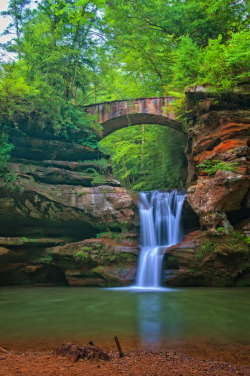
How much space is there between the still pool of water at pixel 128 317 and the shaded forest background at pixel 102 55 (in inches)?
264

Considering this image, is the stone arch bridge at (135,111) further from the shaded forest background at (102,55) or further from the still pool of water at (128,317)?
the still pool of water at (128,317)

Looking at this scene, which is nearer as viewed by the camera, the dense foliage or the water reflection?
the water reflection

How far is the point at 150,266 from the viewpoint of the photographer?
Result: 1070 centimetres

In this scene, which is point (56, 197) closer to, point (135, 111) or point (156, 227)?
point (156, 227)

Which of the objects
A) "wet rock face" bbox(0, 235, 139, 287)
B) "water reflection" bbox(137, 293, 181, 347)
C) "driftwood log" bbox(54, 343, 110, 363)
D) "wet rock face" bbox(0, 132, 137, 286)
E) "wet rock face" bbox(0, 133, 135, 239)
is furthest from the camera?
"wet rock face" bbox(0, 133, 135, 239)

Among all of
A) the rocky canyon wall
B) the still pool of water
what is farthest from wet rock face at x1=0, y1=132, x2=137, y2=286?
the still pool of water

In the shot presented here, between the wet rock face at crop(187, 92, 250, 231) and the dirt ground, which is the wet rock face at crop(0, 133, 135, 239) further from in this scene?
the dirt ground

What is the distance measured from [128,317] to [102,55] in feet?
50.6

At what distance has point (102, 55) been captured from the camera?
1664 centimetres

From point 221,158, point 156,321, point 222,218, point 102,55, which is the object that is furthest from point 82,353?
point 102,55

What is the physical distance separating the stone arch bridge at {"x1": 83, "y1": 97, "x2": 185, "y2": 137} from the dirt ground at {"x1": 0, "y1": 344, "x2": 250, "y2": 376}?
13.6 metres

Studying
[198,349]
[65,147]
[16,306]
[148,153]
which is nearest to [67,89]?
[65,147]

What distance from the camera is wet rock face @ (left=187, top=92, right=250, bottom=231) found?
10398 millimetres

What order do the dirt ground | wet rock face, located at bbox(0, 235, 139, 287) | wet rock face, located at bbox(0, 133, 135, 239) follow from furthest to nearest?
wet rock face, located at bbox(0, 133, 135, 239) → wet rock face, located at bbox(0, 235, 139, 287) → the dirt ground
